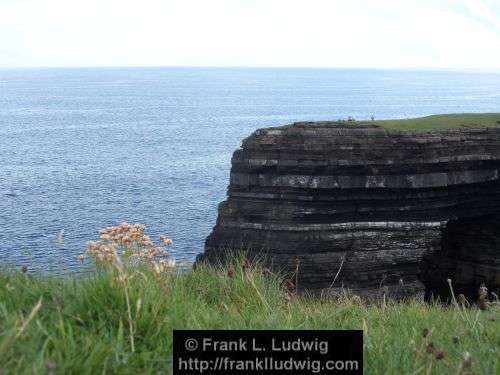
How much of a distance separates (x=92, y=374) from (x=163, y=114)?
15356 cm

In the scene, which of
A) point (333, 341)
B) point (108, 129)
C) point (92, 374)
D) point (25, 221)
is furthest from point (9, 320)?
point (108, 129)

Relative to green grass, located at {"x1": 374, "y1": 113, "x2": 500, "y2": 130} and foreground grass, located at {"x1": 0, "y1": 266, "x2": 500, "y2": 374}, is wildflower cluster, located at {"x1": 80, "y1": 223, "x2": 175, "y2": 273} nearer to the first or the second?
foreground grass, located at {"x1": 0, "y1": 266, "x2": 500, "y2": 374}

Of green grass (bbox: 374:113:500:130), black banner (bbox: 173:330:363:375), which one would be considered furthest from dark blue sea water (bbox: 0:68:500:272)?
green grass (bbox: 374:113:500:130)

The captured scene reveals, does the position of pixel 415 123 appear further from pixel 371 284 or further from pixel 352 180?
pixel 371 284

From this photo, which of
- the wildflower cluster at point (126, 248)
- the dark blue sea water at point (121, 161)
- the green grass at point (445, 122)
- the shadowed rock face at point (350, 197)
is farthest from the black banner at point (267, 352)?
the green grass at point (445, 122)

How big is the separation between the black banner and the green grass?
34.5 metres

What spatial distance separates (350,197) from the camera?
37375 millimetres

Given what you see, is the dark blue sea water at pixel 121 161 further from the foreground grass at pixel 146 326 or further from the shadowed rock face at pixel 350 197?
the shadowed rock face at pixel 350 197

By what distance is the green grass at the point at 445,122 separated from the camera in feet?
133

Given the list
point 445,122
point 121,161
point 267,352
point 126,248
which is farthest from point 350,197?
point 121,161

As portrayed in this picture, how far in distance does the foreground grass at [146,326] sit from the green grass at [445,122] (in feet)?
106

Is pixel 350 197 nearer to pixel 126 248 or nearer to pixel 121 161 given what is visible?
pixel 126 248

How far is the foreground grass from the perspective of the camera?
4852 millimetres

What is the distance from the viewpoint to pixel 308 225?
3662 centimetres
